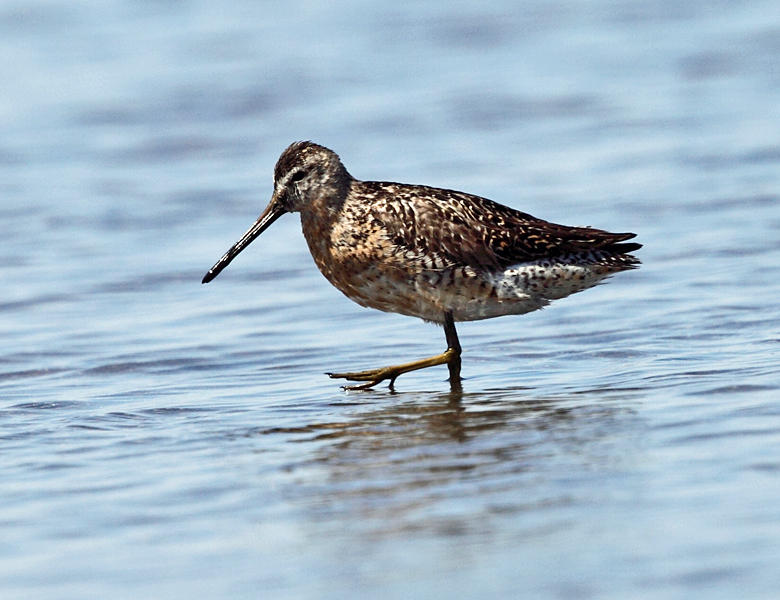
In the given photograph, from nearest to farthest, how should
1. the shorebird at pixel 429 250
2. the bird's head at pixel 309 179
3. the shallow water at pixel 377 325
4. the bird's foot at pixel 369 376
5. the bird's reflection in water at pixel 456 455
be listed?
the shallow water at pixel 377 325, the bird's reflection in water at pixel 456 455, the bird's foot at pixel 369 376, the shorebird at pixel 429 250, the bird's head at pixel 309 179

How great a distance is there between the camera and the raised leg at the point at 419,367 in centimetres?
667

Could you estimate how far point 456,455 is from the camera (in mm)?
5215

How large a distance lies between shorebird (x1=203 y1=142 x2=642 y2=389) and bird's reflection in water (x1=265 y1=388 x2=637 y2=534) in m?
0.56

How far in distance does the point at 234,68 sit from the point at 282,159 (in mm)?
8696

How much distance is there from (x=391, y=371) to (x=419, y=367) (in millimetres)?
182

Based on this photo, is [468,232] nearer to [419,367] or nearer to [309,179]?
[419,367]

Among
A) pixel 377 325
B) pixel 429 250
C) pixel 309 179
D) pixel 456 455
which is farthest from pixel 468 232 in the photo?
pixel 456 455

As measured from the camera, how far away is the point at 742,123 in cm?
1260

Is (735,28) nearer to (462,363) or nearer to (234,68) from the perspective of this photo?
(234,68)

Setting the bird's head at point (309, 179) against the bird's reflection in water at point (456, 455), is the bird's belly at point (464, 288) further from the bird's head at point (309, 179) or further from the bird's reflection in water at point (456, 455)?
the bird's reflection in water at point (456, 455)

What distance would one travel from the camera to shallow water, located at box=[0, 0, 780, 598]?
13.9ft

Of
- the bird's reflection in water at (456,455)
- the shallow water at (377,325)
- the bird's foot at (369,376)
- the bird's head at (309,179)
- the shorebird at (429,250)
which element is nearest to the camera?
the shallow water at (377,325)

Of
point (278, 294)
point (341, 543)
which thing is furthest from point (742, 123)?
point (341, 543)

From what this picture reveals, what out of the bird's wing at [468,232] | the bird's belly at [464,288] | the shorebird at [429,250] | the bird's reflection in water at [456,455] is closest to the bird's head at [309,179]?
the shorebird at [429,250]
